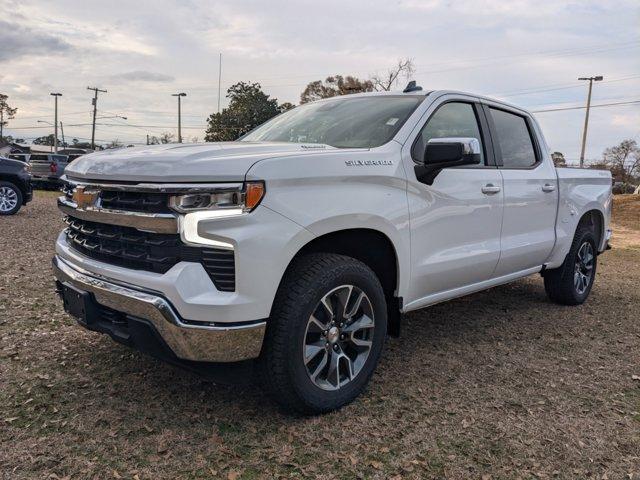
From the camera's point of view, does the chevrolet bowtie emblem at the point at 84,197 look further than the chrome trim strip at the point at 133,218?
Yes

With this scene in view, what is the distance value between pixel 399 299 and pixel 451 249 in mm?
572

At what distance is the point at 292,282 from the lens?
109 inches

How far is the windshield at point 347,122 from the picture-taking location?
3.56 m

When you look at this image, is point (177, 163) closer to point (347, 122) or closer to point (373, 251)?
point (373, 251)

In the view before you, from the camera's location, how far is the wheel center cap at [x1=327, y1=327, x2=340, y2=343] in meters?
2.99

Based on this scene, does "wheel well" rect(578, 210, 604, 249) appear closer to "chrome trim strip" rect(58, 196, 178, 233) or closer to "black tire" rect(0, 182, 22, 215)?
"chrome trim strip" rect(58, 196, 178, 233)

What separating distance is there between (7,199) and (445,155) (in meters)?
11.3

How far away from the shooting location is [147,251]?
2.69m

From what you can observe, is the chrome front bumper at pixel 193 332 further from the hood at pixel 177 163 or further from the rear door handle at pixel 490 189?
the rear door handle at pixel 490 189

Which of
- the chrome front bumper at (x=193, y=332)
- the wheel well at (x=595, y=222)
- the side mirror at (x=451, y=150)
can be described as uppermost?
the side mirror at (x=451, y=150)

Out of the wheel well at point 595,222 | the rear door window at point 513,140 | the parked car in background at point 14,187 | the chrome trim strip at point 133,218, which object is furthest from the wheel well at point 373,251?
the parked car in background at point 14,187

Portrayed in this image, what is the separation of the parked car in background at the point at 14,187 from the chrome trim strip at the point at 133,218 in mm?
9836

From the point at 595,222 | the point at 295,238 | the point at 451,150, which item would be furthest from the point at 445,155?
the point at 595,222

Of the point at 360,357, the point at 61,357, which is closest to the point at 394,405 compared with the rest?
the point at 360,357
